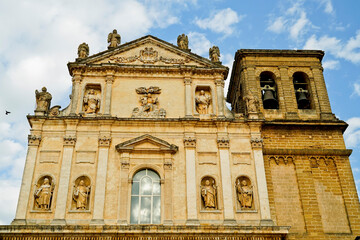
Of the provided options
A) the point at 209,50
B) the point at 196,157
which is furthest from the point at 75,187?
the point at 209,50

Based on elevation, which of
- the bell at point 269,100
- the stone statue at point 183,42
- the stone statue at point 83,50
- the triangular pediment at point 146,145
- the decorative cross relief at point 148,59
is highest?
the stone statue at point 183,42

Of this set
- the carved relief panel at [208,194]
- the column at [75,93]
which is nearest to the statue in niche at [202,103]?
the carved relief panel at [208,194]

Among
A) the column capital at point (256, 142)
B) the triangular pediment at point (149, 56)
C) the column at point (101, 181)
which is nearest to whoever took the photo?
the column at point (101, 181)

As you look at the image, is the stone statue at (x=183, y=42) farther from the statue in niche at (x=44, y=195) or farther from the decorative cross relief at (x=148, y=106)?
the statue in niche at (x=44, y=195)

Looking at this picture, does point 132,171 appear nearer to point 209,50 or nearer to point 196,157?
point 196,157

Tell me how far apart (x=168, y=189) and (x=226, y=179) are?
2.25 metres

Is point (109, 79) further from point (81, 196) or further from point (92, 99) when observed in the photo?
point (81, 196)

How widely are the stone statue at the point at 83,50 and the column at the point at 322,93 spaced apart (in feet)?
35.2

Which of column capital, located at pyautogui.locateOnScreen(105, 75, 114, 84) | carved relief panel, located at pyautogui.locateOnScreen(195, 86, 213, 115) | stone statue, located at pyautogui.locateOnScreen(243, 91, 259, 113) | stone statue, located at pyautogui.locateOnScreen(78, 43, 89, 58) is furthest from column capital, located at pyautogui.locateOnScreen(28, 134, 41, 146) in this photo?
stone statue, located at pyautogui.locateOnScreen(243, 91, 259, 113)

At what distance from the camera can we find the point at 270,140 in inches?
699

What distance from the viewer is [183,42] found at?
1986cm

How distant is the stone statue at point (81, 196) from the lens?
1524 cm

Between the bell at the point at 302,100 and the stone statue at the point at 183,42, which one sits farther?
the stone statue at the point at 183,42

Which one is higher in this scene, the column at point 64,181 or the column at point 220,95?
the column at point 220,95
